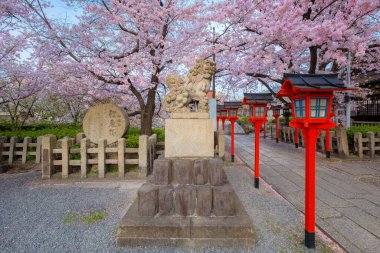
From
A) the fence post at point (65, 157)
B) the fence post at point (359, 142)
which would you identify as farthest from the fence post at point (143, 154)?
the fence post at point (359, 142)

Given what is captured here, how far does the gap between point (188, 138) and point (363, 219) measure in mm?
3407

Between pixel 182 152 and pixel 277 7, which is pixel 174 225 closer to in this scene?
pixel 182 152

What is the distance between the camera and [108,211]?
391 cm

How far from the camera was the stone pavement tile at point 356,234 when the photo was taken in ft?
9.05

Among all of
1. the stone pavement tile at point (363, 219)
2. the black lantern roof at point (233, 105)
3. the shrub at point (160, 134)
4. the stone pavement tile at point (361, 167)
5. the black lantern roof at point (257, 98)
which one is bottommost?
the stone pavement tile at point (363, 219)

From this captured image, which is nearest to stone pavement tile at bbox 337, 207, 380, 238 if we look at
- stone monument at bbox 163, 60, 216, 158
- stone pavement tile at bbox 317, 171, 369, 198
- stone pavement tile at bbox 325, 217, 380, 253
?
stone pavement tile at bbox 325, 217, 380, 253

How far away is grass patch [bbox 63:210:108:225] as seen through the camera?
351 centimetres


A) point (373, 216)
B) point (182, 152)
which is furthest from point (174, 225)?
point (373, 216)

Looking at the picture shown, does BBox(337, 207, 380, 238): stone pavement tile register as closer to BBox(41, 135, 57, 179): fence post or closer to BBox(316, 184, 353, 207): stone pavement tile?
BBox(316, 184, 353, 207): stone pavement tile

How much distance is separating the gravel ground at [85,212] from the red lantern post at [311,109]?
0.53 metres

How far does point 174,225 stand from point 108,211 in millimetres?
1736

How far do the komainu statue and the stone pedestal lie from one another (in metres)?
0.26

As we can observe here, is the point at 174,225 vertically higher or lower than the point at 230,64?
lower

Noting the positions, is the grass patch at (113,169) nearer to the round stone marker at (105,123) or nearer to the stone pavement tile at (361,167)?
the round stone marker at (105,123)
